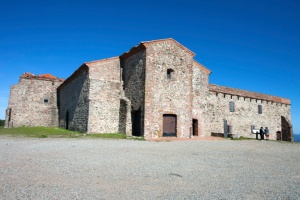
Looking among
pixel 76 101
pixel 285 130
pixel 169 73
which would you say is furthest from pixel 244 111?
pixel 76 101

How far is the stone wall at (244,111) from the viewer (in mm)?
24422

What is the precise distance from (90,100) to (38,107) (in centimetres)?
A: 1609

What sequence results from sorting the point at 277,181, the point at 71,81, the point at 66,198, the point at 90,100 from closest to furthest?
1. the point at 66,198
2. the point at 277,181
3. the point at 90,100
4. the point at 71,81

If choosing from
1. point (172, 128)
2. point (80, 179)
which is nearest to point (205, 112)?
point (172, 128)

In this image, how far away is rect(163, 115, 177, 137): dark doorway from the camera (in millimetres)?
17750

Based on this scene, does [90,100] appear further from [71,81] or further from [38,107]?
[38,107]

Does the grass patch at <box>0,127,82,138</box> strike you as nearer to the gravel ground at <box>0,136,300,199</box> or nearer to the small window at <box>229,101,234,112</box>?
the gravel ground at <box>0,136,300,199</box>

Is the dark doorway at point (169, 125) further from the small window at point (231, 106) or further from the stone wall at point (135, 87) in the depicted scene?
the small window at point (231, 106)

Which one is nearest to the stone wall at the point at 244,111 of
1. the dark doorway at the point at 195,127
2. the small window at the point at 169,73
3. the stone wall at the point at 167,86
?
the dark doorway at the point at 195,127

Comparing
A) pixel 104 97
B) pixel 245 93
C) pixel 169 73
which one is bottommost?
pixel 104 97

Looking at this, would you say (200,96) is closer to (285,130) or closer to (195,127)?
(195,127)

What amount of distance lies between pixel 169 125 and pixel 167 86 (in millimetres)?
3256

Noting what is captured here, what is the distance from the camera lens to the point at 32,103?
98.1ft

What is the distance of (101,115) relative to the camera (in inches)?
723
